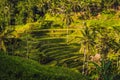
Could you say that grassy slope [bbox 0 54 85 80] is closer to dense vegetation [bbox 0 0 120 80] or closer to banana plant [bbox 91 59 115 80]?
banana plant [bbox 91 59 115 80]

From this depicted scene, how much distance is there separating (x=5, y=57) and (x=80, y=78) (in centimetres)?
1159

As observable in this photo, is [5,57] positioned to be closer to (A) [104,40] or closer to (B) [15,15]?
(A) [104,40]

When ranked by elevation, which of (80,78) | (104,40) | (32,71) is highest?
(32,71)

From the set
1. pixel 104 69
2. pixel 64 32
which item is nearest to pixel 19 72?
pixel 104 69

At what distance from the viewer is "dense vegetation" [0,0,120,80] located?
106125 mm

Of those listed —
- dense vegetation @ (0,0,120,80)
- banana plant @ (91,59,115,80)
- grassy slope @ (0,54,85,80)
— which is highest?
grassy slope @ (0,54,85,80)

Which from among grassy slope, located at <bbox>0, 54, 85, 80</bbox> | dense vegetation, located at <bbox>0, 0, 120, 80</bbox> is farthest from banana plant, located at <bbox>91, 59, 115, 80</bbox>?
dense vegetation, located at <bbox>0, 0, 120, 80</bbox>

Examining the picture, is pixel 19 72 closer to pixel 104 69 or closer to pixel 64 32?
pixel 104 69

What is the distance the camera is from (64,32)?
147875 mm

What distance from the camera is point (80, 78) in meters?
50.2

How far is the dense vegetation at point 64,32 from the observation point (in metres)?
106

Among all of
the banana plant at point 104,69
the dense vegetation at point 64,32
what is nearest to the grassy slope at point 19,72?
the banana plant at point 104,69

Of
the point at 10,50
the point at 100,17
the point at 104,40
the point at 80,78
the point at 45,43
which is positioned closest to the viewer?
the point at 80,78

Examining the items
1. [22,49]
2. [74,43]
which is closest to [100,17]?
[74,43]
